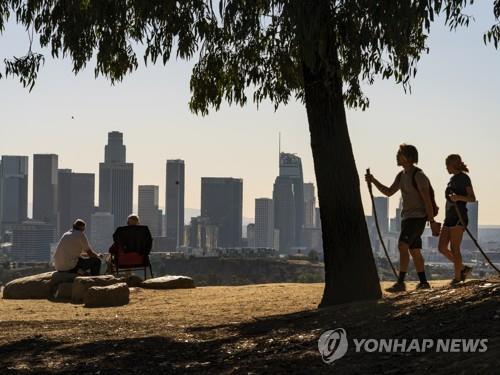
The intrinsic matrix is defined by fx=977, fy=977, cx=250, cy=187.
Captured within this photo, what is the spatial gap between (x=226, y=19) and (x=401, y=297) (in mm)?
3761

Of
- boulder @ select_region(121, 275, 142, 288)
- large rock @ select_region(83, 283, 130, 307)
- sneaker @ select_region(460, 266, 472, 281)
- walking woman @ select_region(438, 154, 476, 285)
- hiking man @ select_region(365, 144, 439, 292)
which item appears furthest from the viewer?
boulder @ select_region(121, 275, 142, 288)

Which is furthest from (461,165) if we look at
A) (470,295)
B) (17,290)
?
(17,290)

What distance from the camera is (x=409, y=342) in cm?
790

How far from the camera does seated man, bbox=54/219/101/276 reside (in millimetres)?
17438

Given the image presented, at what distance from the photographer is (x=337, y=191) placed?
11.8 metres

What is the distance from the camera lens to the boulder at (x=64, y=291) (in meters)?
16.7

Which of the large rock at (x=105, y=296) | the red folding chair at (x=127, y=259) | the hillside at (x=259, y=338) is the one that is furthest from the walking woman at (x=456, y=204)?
the red folding chair at (x=127, y=259)

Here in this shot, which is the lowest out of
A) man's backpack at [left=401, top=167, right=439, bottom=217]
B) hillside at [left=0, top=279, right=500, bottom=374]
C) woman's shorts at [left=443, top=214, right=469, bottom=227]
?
hillside at [left=0, top=279, right=500, bottom=374]

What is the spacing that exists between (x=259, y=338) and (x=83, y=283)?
25.2 ft

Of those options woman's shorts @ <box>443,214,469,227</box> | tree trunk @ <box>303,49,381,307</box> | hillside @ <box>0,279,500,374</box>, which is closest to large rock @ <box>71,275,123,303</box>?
hillside @ <box>0,279,500,374</box>

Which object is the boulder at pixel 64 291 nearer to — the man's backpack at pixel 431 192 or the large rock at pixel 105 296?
the large rock at pixel 105 296

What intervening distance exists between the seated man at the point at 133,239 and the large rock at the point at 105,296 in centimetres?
269

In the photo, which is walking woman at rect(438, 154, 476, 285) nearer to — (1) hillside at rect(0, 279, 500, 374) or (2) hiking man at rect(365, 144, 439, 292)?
(2) hiking man at rect(365, 144, 439, 292)

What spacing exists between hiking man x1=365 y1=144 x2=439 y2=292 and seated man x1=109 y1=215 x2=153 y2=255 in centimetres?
654
